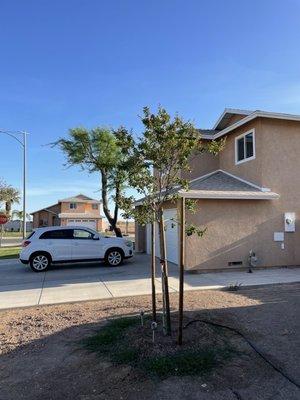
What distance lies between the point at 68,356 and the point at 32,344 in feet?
2.95

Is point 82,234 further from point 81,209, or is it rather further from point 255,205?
point 81,209

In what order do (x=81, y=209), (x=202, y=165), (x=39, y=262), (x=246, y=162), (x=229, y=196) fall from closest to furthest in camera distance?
1. (x=229, y=196)
2. (x=39, y=262)
3. (x=246, y=162)
4. (x=202, y=165)
5. (x=81, y=209)

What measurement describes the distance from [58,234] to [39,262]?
1246mm

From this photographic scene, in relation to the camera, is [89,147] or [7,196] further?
[7,196]

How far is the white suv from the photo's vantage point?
1462 cm

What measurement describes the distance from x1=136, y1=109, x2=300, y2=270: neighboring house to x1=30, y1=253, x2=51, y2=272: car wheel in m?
4.77

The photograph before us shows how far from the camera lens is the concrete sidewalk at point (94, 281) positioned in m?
10.1

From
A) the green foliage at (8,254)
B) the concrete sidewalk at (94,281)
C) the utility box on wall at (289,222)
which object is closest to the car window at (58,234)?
the concrete sidewalk at (94,281)

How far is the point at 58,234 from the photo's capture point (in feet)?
49.3


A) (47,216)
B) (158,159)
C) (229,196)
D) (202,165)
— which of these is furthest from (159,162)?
(47,216)

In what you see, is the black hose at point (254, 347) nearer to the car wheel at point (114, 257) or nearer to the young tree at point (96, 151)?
A: the car wheel at point (114, 257)

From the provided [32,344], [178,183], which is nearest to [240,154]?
[178,183]

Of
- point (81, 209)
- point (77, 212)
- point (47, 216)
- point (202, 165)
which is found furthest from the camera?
point (47, 216)

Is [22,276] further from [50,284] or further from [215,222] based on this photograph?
[215,222]
